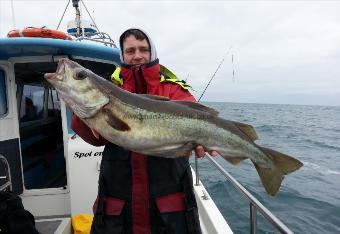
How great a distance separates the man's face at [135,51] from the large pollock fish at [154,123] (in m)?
0.44

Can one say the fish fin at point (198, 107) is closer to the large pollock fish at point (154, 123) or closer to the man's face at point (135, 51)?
the large pollock fish at point (154, 123)

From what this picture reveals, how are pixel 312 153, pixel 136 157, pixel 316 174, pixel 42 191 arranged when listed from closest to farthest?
pixel 136 157 → pixel 42 191 → pixel 316 174 → pixel 312 153

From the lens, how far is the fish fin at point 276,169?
2830 millimetres

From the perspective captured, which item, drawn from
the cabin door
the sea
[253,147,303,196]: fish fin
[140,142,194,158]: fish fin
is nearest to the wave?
the sea

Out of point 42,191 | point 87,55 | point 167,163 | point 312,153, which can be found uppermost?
point 87,55

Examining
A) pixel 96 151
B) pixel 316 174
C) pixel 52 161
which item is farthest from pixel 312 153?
pixel 96 151

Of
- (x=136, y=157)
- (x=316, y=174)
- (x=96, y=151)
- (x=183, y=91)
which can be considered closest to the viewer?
(x=136, y=157)

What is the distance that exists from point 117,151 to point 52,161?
243 inches

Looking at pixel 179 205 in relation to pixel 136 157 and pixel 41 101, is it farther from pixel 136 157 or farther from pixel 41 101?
pixel 41 101

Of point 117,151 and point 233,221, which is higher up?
point 117,151

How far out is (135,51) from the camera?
3002 mm

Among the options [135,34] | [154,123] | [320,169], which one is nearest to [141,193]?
[154,123]

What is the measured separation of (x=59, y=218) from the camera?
5.59m

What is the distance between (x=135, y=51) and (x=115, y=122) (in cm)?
78
